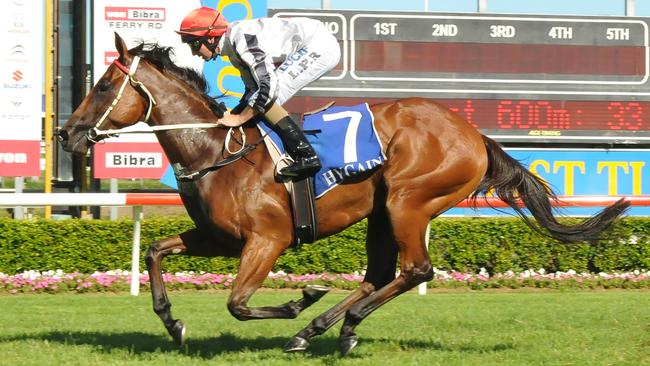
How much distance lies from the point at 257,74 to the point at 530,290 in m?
4.61

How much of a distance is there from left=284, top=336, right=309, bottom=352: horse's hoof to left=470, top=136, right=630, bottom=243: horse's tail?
1276 millimetres

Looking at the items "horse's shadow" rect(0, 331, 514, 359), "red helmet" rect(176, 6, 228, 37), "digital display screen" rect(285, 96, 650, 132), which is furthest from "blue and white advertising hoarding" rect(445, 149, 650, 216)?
"red helmet" rect(176, 6, 228, 37)

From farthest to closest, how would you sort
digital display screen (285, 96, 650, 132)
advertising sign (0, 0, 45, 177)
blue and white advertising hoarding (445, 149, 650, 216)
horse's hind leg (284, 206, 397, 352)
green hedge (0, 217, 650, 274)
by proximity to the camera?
blue and white advertising hoarding (445, 149, 650, 216), digital display screen (285, 96, 650, 132), advertising sign (0, 0, 45, 177), green hedge (0, 217, 650, 274), horse's hind leg (284, 206, 397, 352)

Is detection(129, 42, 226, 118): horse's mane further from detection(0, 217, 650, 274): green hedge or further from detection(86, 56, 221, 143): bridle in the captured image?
detection(0, 217, 650, 274): green hedge

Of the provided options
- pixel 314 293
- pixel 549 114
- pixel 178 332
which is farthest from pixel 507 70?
pixel 178 332

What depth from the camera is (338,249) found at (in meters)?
9.05

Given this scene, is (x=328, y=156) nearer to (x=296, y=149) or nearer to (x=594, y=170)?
(x=296, y=149)

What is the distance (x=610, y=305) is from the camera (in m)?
7.04

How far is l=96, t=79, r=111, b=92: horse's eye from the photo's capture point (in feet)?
16.6

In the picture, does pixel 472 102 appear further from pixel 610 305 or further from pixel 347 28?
pixel 610 305

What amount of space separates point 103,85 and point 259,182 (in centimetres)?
93

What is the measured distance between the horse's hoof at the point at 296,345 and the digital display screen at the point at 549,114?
6752mm

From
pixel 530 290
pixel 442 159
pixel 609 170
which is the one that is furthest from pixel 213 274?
pixel 609 170

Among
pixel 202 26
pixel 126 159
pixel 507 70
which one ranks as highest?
pixel 507 70
